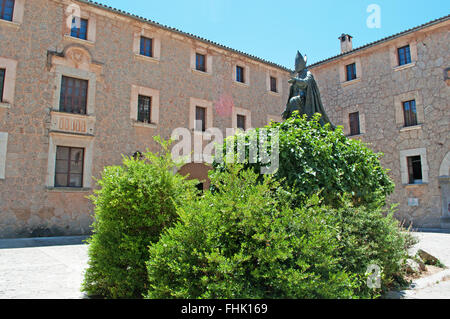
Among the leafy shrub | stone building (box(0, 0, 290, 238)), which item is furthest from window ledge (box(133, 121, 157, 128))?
the leafy shrub

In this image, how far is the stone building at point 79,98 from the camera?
34.9ft

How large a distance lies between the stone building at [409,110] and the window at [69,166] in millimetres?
13994

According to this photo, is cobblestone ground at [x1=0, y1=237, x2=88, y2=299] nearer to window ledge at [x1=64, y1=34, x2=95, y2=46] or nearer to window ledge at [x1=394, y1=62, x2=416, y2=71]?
window ledge at [x1=64, y1=34, x2=95, y2=46]

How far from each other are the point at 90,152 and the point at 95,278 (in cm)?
867

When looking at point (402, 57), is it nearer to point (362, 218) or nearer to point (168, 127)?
point (168, 127)

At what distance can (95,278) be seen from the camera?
406 centimetres

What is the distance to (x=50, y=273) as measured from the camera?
18.5 ft

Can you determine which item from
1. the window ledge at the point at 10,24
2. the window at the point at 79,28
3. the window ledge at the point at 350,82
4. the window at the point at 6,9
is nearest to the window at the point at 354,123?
the window ledge at the point at 350,82

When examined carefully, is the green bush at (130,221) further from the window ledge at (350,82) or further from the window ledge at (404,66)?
the window ledge at (350,82)

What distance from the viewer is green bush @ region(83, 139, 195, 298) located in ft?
12.2

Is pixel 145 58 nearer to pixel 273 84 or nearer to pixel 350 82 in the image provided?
pixel 273 84

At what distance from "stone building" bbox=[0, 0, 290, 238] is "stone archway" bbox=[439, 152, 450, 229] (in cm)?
1009

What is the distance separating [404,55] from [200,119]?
10822 millimetres
